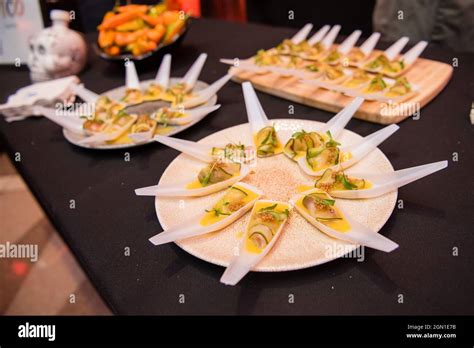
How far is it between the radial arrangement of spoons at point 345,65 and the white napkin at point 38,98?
0.73m

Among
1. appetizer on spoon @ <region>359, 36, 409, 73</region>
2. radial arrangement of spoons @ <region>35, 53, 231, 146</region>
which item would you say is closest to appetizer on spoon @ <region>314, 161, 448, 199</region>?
radial arrangement of spoons @ <region>35, 53, 231, 146</region>

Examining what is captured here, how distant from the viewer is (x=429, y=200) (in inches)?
40.5

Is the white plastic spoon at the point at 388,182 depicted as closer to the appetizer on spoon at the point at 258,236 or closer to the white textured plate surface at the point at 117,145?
the appetizer on spoon at the point at 258,236

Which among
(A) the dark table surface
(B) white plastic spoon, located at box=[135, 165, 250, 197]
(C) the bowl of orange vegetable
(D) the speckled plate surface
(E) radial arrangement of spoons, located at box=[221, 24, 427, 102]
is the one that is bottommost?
(A) the dark table surface

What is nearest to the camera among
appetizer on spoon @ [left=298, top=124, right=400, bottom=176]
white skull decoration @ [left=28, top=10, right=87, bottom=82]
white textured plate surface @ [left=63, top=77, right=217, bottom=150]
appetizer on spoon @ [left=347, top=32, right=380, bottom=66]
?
appetizer on spoon @ [left=298, top=124, right=400, bottom=176]

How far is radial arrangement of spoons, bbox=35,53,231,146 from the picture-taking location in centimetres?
142

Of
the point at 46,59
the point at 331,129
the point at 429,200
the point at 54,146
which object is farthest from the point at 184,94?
the point at 429,200

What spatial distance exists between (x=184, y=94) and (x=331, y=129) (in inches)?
25.8

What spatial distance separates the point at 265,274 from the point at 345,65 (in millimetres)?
1074

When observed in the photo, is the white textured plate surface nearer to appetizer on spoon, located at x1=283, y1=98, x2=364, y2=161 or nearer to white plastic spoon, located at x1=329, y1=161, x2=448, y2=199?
appetizer on spoon, located at x1=283, y1=98, x2=364, y2=161

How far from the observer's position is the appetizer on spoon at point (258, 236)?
802mm

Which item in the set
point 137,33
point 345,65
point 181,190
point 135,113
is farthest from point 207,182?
point 137,33

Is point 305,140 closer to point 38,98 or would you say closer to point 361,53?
point 361,53

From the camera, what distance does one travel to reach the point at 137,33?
6.63 ft
